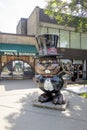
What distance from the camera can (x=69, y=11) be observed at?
13.2 m

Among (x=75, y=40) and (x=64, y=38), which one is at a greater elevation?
(x=64, y=38)

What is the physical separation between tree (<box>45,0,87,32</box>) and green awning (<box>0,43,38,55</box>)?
432cm

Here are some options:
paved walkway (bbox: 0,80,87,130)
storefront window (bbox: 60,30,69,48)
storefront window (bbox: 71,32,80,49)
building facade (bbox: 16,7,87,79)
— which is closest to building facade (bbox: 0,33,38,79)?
building facade (bbox: 16,7,87,79)

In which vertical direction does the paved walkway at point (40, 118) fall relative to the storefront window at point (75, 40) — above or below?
below

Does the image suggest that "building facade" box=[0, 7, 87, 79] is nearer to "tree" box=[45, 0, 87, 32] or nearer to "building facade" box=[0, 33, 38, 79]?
"building facade" box=[0, 33, 38, 79]

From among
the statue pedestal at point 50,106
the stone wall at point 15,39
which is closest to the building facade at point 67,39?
the stone wall at point 15,39

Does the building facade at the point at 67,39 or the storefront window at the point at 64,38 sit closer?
the building facade at the point at 67,39

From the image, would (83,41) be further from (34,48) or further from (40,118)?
(40,118)

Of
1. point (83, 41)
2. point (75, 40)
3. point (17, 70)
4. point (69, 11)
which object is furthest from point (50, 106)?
point (83, 41)

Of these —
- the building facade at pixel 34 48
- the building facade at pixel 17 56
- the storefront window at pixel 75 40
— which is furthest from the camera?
the storefront window at pixel 75 40

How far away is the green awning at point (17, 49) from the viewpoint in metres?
15.0

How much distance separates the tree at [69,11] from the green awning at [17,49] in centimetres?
432

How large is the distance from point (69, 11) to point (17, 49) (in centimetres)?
616

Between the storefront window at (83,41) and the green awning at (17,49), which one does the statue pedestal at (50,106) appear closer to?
the green awning at (17,49)
